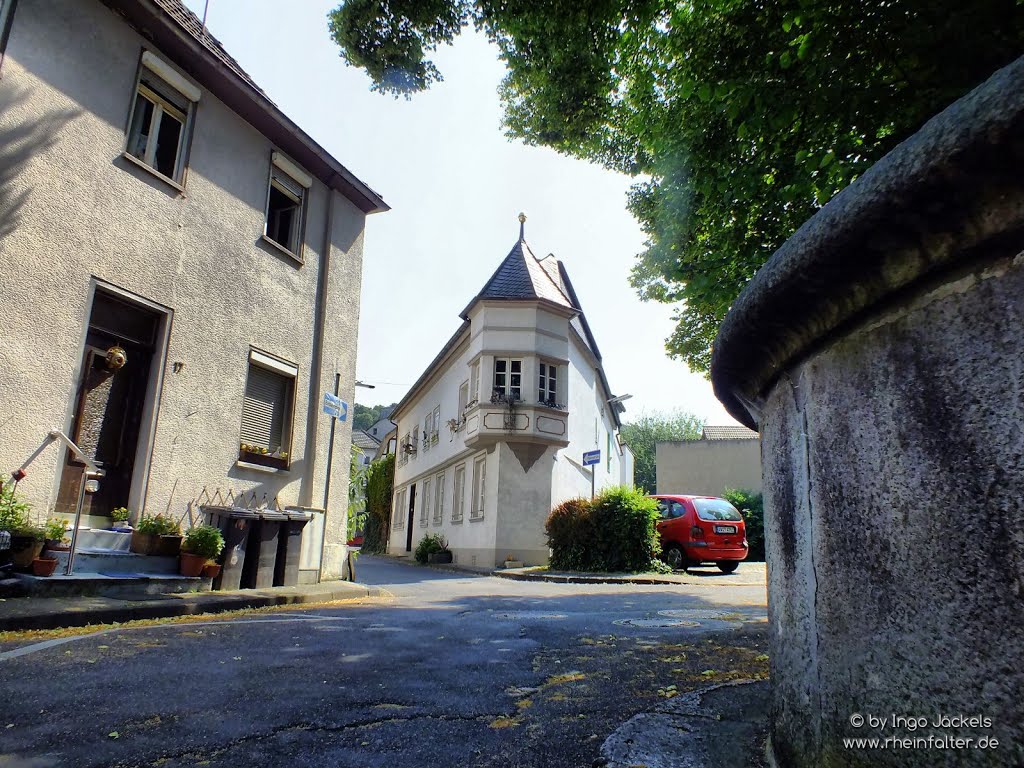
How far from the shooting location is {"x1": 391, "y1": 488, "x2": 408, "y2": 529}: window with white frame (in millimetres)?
34594

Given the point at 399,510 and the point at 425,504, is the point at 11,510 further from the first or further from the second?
the point at 399,510

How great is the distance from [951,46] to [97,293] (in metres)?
8.71

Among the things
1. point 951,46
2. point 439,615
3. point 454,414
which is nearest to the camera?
point 951,46

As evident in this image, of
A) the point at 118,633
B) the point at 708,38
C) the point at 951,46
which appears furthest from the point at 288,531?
the point at 951,46

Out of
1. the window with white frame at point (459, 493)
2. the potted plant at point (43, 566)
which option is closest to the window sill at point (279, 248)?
the potted plant at point (43, 566)

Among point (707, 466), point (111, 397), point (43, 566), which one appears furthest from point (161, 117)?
point (707, 466)

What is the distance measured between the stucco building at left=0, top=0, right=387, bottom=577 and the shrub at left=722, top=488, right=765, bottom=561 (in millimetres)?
17687

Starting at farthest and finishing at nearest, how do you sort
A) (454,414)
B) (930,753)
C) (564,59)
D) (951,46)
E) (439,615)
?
1. (454,414)
2. (564,59)
3. (439,615)
4. (951,46)
5. (930,753)

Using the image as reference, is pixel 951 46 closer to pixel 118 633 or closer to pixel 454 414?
pixel 118 633

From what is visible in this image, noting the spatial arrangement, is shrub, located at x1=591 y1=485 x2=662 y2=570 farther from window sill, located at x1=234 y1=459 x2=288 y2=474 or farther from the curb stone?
the curb stone

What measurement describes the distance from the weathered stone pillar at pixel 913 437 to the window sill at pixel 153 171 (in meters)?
Result: 9.09

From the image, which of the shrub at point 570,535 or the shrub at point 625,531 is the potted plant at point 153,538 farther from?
the shrub at point 570,535

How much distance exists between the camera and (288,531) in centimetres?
942

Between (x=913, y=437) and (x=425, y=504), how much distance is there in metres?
29.7
